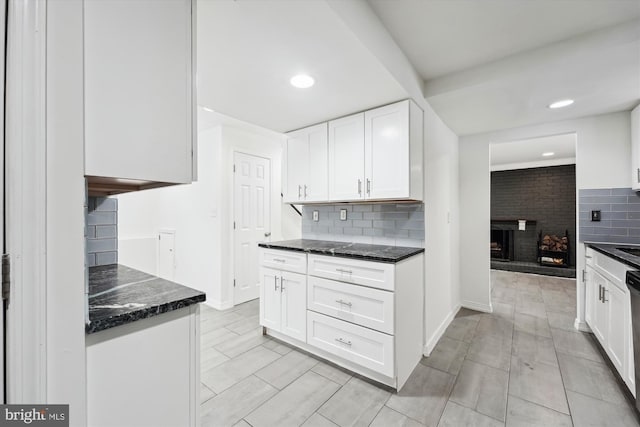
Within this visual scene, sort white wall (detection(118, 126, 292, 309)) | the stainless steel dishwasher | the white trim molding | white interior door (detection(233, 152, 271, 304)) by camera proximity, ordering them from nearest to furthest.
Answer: the white trim molding < the stainless steel dishwasher < white wall (detection(118, 126, 292, 309)) < white interior door (detection(233, 152, 271, 304))

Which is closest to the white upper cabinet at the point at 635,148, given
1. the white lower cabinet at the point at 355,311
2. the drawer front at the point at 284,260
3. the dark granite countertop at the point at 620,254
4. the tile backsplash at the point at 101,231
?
the dark granite countertop at the point at 620,254

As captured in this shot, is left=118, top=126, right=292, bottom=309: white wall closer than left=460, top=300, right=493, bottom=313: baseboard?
No

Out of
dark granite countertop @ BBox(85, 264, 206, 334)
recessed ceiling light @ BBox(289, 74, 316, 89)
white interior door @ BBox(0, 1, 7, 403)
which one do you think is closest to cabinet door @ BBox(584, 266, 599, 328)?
recessed ceiling light @ BBox(289, 74, 316, 89)

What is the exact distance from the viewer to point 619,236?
8.46 ft

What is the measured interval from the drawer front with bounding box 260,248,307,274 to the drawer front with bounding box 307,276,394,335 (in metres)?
0.15

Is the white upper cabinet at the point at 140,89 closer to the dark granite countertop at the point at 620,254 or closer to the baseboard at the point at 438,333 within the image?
the baseboard at the point at 438,333

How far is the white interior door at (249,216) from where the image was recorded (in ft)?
11.6

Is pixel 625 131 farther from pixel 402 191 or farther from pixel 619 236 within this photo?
pixel 402 191

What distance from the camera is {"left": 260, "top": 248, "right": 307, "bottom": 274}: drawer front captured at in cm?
229

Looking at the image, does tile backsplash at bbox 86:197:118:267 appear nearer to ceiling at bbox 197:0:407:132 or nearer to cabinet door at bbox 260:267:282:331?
ceiling at bbox 197:0:407:132

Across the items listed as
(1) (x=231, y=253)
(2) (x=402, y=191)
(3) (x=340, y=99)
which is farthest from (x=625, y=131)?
(1) (x=231, y=253)

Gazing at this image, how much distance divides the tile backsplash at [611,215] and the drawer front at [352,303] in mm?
2440

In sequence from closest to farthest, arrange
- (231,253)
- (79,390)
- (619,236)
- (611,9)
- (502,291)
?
(79,390) < (611,9) < (619,236) < (231,253) < (502,291)

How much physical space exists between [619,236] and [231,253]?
410 centimetres
